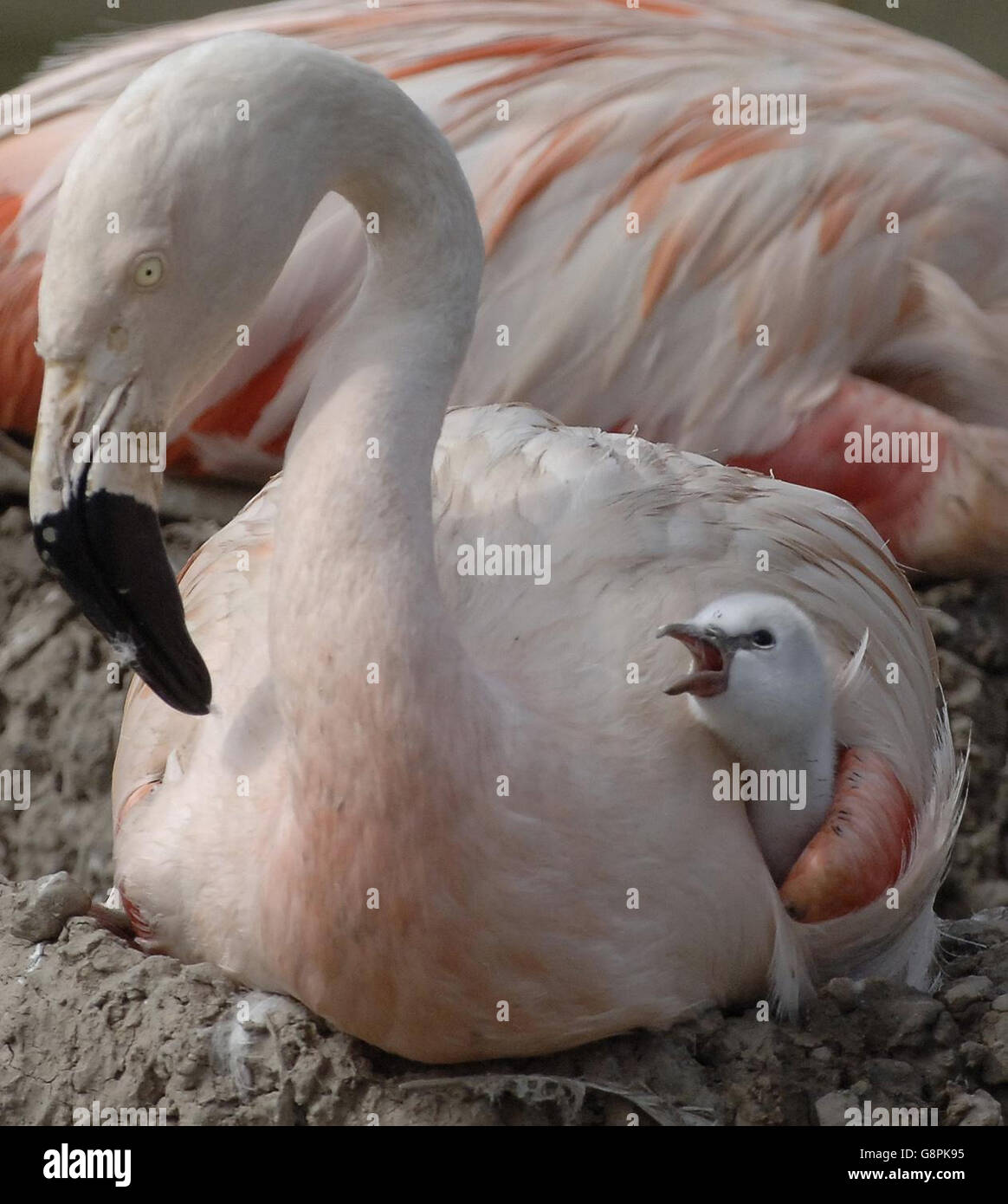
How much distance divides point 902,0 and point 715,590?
6.98 feet

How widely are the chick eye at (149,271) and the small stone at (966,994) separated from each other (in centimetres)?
128

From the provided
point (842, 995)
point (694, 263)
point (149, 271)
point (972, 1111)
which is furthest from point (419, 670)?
point (694, 263)

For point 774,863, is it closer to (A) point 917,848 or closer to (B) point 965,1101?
(A) point 917,848

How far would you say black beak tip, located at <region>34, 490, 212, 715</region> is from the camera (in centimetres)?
156

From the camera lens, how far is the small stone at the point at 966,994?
2.11 m

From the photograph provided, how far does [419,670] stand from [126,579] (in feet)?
0.96

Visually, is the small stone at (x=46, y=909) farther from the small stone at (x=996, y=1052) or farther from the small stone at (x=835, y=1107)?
the small stone at (x=996, y=1052)

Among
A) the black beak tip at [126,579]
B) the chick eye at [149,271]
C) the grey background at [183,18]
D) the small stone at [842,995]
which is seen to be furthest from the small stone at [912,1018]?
the grey background at [183,18]

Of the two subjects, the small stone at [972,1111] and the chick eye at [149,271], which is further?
the small stone at [972,1111]

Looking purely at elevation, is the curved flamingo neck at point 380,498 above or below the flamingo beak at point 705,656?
above

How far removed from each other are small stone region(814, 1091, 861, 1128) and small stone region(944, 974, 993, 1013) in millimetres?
267

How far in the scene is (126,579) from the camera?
1.59m

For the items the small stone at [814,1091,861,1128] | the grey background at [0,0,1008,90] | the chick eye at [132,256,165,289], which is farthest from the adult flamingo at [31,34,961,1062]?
the grey background at [0,0,1008,90]

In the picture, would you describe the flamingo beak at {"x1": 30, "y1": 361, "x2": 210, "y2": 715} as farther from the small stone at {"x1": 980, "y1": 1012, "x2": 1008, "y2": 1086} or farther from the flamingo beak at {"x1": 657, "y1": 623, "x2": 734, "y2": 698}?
the small stone at {"x1": 980, "y1": 1012, "x2": 1008, "y2": 1086}
